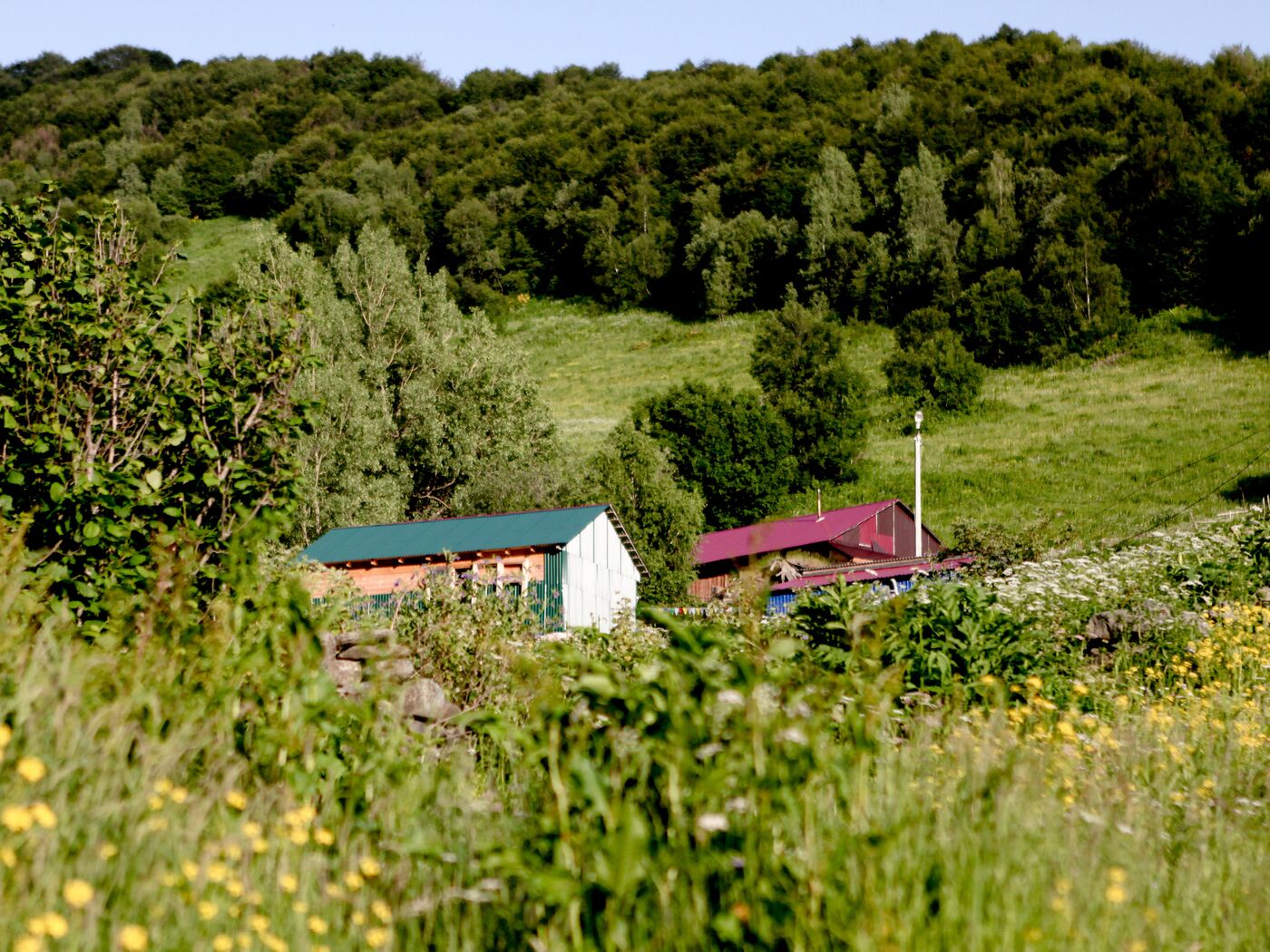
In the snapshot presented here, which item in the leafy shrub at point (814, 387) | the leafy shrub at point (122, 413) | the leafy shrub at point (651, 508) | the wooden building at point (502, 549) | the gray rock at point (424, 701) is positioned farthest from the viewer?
the leafy shrub at point (814, 387)

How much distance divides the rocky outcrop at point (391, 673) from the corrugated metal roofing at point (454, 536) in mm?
18048

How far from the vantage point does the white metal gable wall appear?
2780 cm

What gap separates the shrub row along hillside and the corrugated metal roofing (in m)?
45.9

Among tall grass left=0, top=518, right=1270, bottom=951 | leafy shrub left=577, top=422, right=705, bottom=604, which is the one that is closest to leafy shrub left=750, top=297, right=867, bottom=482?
leafy shrub left=577, top=422, right=705, bottom=604

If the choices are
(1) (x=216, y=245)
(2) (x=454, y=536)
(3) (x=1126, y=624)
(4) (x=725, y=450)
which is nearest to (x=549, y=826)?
(3) (x=1126, y=624)

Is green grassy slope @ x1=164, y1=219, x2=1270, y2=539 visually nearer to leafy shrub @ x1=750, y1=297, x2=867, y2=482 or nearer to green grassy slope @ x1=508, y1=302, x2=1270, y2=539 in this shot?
green grassy slope @ x1=508, y1=302, x2=1270, y2=539

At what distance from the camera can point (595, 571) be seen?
3011cm

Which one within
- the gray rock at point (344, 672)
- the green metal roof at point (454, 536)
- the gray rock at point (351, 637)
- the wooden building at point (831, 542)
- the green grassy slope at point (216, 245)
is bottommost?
the wooden building at point (831, 542)

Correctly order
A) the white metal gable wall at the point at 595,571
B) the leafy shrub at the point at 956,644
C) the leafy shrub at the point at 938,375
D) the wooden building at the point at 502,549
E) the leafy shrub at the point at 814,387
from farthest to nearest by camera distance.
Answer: the leafy shrub at the point at 938,375 < the leafy shrub at the point at 814,387 < the white metal gable wall at the point at 595,571 < the wooden building at the point at 502,549 < the leafy shrub at the point at 956,644

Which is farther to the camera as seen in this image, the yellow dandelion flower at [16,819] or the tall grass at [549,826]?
the tall grass at [549,826]

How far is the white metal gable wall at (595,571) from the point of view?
27.8m

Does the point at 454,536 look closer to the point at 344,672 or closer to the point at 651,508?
the point at 651,508

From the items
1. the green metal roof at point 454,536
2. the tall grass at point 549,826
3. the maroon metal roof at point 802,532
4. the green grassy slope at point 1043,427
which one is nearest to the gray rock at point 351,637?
the tall grass at point 549,826

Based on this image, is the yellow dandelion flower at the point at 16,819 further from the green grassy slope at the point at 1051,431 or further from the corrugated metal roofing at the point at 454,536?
the green grassy slope at the point at 1051,431
